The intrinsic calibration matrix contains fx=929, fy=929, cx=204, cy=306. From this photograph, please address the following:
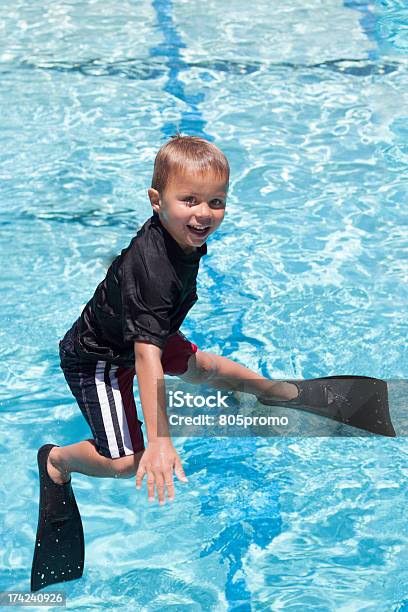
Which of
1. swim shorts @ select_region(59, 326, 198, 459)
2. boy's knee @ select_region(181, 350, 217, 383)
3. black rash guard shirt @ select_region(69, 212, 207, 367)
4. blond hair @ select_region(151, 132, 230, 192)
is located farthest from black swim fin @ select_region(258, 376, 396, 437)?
blond hair @ select_region(151, 132, 230, 192)

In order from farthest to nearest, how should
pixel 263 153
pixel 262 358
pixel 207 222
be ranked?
pixel 263 153
pixel 262 358
pixel 207 222

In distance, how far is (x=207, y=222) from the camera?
8.71ft

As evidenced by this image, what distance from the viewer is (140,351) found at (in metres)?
2.59

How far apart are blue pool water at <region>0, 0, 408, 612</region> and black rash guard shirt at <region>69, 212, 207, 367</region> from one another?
79cm

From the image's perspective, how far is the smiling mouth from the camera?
8.72 ft

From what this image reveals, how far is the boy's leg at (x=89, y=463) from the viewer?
2.95 m

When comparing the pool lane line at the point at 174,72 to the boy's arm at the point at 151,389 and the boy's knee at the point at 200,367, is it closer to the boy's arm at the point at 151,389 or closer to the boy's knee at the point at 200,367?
the boy's knee at the point at 200,367

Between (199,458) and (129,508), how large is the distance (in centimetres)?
36

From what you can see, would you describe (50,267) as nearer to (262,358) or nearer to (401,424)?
(262,358)

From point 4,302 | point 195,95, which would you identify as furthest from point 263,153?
point 4,302

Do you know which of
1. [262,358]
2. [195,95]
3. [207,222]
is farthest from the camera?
[195,95]

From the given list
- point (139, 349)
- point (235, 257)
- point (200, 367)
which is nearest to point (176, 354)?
point (200, 367)

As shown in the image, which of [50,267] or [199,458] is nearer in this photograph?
[199,458]

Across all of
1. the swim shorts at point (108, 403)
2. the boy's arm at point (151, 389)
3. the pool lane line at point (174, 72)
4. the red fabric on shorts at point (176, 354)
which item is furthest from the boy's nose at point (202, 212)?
the pool lane line at point (174, 72)
